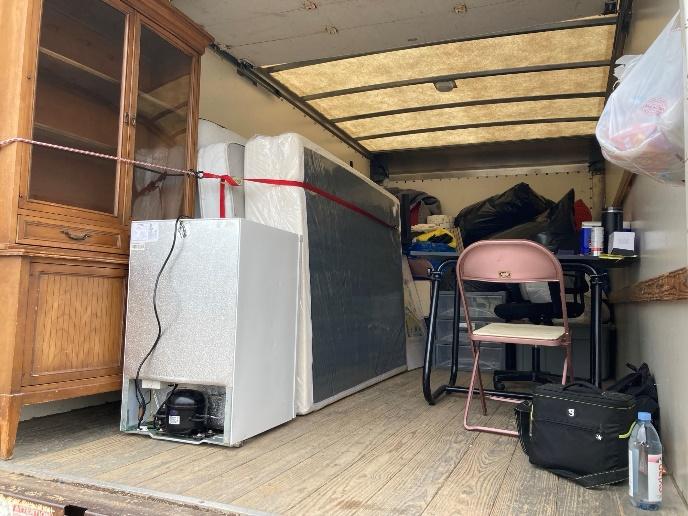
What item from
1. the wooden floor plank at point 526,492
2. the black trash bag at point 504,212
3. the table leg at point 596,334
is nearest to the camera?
the wooden floor plank at point 526,492

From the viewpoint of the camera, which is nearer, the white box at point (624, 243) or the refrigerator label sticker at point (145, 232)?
the refrigerator label sticker at point (145, 232)

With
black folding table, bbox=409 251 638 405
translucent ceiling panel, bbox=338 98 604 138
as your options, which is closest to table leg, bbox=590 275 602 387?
black folding table, bbox=409 251 638 405

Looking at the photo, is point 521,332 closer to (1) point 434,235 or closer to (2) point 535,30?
(2) point 535,30

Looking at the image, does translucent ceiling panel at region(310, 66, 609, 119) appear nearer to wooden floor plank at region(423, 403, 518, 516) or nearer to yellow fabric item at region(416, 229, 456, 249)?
yellow fabric item at region(416, 229, 456, 249)

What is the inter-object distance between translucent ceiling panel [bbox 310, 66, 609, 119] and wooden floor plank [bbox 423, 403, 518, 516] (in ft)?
9.12

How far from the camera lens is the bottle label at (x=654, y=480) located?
4.85ft

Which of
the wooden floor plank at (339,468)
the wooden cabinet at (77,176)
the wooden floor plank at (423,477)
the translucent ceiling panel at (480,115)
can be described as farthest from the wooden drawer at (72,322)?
the translucent ceiling panel at (480,115)

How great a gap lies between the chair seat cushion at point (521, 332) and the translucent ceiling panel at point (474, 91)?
2.17 metres

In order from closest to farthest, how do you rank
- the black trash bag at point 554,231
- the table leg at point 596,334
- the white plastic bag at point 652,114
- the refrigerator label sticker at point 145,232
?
the white plastic bag at point 652,114 → the refrigerator label sticker at point 145,232 → the table leg at point 596,334 → the black trash bag at point 554,231

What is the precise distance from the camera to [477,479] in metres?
1.71

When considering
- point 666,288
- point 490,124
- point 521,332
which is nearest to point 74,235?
point 521,332

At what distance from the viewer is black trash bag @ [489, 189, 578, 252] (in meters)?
4.16

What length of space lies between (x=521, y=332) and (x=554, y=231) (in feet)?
6.96

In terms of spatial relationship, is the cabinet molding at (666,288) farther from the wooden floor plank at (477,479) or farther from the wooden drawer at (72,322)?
the wooden drawer at (72,322)
